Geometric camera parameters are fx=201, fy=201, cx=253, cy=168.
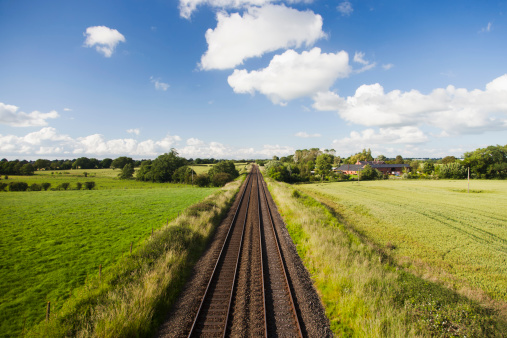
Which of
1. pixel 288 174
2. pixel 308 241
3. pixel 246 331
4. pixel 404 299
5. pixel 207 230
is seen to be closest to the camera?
pixel 246 331

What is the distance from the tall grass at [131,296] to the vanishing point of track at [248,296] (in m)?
1.55

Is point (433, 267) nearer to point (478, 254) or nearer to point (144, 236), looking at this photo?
point (478, 254)

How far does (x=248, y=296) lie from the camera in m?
8.20

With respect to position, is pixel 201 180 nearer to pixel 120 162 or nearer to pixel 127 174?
pixel 127 174

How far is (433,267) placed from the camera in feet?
39.0

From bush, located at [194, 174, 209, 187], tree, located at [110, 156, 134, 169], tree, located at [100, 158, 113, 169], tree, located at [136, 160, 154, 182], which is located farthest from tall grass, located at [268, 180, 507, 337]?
tree, located at [100, 158, 113, 169]

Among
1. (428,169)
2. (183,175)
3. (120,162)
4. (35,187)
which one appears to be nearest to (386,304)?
(35,187)

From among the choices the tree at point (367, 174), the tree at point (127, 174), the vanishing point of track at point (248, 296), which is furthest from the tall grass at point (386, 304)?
the tree at point (127, 174)

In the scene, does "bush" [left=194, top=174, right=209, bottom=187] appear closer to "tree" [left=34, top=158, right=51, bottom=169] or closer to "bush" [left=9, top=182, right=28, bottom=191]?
"bush" [left=9, top=182, right=28, bottom=191]

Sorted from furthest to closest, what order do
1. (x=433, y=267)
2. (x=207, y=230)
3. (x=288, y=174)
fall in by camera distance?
(x=288, y=174) < (x=207, y=230) < (x=433, y=267)

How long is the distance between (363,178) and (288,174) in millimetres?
30134

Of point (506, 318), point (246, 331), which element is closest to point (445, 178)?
point (506, 318)

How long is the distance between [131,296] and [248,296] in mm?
4435

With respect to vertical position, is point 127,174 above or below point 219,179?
above
